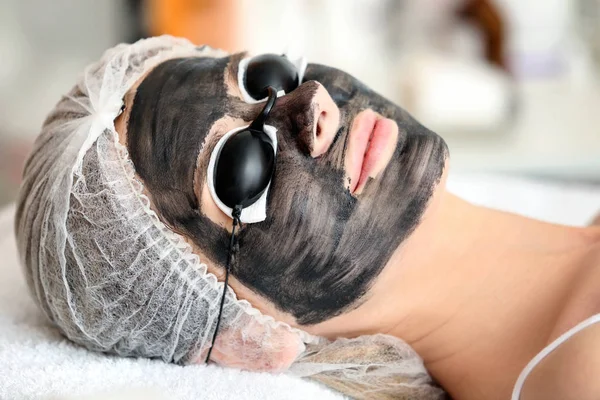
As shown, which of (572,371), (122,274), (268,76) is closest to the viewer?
(572,371)

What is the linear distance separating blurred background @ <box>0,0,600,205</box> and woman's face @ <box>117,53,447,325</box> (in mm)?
1254

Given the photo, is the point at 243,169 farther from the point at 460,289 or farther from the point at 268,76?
the point at 460,289

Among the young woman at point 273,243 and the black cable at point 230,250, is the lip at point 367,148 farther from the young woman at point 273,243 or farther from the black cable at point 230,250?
the black cable at point 230,250

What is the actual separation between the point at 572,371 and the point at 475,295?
24cm

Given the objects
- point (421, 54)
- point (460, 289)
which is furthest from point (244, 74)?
point (421, 54)

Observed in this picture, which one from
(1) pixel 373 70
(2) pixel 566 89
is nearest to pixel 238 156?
(1) pixel 373 70

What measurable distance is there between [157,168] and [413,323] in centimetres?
46

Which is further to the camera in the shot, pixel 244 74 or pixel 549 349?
pixel 244 74

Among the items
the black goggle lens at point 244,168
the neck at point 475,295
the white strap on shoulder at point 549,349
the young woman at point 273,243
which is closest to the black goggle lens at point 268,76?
the young woman at point 273,243

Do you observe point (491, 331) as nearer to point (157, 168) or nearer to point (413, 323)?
point (413, 323)

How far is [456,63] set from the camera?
93.6 inches

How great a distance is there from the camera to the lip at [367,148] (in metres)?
0.98

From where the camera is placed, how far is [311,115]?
0.95 meters

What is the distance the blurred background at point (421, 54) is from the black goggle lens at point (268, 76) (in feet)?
3.71
